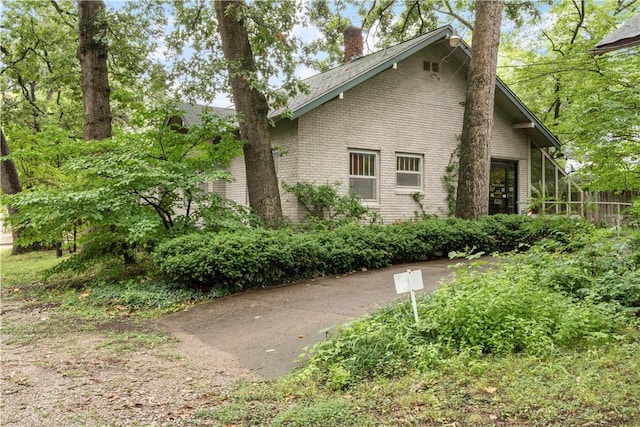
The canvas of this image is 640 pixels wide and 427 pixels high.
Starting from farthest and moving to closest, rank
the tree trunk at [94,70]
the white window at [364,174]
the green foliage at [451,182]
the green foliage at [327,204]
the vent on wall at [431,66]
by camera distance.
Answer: the green foliage at [451,182]
the vent on wall at [431,66]
the white window at [364,174]
the green foliage at [327,204]
the tree trunk at [94,70]

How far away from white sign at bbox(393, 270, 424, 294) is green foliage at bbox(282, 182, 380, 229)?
742 centimetres

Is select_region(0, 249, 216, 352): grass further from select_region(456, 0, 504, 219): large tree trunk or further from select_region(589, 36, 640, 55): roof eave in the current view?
select_region(456, 0, 504, 219): large tree trunk

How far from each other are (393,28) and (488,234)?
969 centimetres

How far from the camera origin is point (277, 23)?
11.4 m

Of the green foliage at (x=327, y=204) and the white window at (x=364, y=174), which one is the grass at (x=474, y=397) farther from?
the white window at (x=364, y=174)

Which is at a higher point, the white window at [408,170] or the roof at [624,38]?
the roof at [624,38]

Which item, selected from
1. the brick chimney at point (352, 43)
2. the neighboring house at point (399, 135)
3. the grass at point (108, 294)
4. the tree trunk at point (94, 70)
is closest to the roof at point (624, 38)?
the grass at point (108, 294)

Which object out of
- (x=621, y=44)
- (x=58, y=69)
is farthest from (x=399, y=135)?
(x=58, y=69)

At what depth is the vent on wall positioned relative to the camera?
590 inches

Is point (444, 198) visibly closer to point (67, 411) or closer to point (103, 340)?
point (103, 340)

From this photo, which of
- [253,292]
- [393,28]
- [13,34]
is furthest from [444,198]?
[13,34]

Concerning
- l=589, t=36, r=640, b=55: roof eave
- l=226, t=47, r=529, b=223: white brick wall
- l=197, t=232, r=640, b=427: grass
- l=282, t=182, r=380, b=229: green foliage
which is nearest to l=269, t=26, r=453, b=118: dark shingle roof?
l=226, t=47, r=529, b=223: white brick wall

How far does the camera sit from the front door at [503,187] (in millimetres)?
16234

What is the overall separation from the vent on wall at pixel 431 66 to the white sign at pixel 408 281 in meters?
11.6
